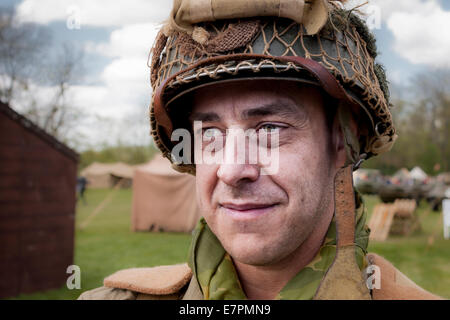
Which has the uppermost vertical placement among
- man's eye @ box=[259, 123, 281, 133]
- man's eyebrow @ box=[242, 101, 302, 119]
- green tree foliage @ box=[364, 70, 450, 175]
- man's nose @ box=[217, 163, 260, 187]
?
green tree foliage @ box=[364, 70, 450, 175]

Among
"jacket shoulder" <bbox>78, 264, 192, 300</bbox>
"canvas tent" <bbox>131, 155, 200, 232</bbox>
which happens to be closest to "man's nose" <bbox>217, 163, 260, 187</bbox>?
"jacket shoulder" <bbox>78, 264, 192, 300</bbox>

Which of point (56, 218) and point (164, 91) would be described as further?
point (56, 218)

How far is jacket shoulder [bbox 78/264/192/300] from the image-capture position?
2121 millimetres

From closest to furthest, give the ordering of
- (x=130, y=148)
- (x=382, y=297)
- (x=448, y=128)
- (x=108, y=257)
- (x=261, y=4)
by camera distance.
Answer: (x=261, y=4), (x=382, y=297), (x=108, y=257), (x=448, y=128), (x=130, y=148)

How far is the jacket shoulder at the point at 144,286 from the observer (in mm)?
2121

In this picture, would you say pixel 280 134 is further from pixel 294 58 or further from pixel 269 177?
pixel 294 58

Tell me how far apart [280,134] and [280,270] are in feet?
2.04

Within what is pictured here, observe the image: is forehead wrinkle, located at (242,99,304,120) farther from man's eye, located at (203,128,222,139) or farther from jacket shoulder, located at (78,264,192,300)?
jacket shoulder, located at (78,264,192,300)

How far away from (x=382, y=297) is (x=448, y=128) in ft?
119

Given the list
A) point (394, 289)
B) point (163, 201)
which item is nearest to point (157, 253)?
point (163, 201)

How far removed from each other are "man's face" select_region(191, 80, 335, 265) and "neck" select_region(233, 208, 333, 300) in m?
0.08

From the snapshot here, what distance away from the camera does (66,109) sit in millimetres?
21484
